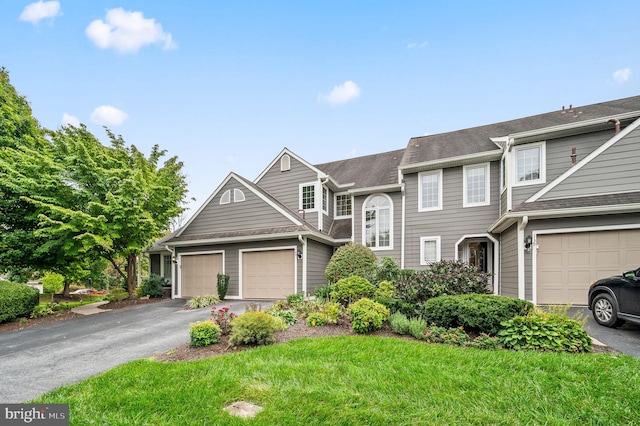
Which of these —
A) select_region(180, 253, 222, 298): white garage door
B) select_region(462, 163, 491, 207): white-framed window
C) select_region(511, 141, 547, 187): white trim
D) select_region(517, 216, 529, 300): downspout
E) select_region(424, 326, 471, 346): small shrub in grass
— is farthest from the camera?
select_region(180, 253, 222, 298): white garage door

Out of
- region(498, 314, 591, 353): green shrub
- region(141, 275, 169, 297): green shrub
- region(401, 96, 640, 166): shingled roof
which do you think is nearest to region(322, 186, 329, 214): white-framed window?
region(401, 96, 640, 166): shingled roof

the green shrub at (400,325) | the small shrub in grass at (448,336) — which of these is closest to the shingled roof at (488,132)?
the green shrub at (400,325)

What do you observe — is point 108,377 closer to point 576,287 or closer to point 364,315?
point 364,315

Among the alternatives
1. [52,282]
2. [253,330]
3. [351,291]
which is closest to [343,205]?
[351,291]

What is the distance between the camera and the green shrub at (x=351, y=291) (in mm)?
7727

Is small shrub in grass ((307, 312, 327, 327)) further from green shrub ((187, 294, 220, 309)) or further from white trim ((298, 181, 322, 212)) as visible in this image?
white trim ((298, 181, 322, 212))

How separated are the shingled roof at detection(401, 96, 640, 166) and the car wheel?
21.9 feet

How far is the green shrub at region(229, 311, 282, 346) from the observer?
17.6 feet

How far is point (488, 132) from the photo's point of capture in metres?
13.0

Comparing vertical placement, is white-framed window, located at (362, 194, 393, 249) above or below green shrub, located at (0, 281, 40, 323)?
above

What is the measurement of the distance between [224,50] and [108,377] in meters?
11.3

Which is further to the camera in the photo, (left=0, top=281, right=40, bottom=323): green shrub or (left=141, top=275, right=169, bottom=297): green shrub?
(left=141, top=275, right=169, bottom=297): green shrub

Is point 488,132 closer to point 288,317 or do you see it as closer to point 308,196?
point 308,196

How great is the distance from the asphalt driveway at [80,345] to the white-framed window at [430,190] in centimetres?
825
